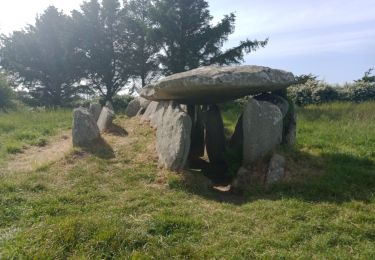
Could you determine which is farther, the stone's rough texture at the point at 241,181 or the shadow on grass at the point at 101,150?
the shadow on grass at the point at 101,150

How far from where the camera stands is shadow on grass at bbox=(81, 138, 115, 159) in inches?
361

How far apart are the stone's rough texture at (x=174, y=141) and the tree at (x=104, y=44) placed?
20033mm

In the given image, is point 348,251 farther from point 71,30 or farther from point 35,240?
point 71,30

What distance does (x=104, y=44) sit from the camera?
2875 cm

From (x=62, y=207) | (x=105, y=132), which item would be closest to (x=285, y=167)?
(x=62, y=207)

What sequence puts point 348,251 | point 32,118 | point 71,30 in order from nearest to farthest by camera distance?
1. point 348,251
2. point 32,118
3. point 71,30

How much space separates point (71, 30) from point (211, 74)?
24.1 meters

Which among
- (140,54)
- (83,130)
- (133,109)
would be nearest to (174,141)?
(83,130)

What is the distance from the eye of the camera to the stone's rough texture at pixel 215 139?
9.55 metres

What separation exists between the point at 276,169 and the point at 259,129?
0.95m

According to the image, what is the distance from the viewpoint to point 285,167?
7785 mm

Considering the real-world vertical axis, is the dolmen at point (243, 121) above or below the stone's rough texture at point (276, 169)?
above

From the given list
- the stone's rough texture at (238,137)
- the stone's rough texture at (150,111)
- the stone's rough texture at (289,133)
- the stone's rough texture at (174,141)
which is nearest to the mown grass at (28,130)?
the stone's rough texture at (150,111)

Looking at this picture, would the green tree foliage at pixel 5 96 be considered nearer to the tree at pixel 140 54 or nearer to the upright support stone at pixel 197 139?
the tree at pixel 140 54
